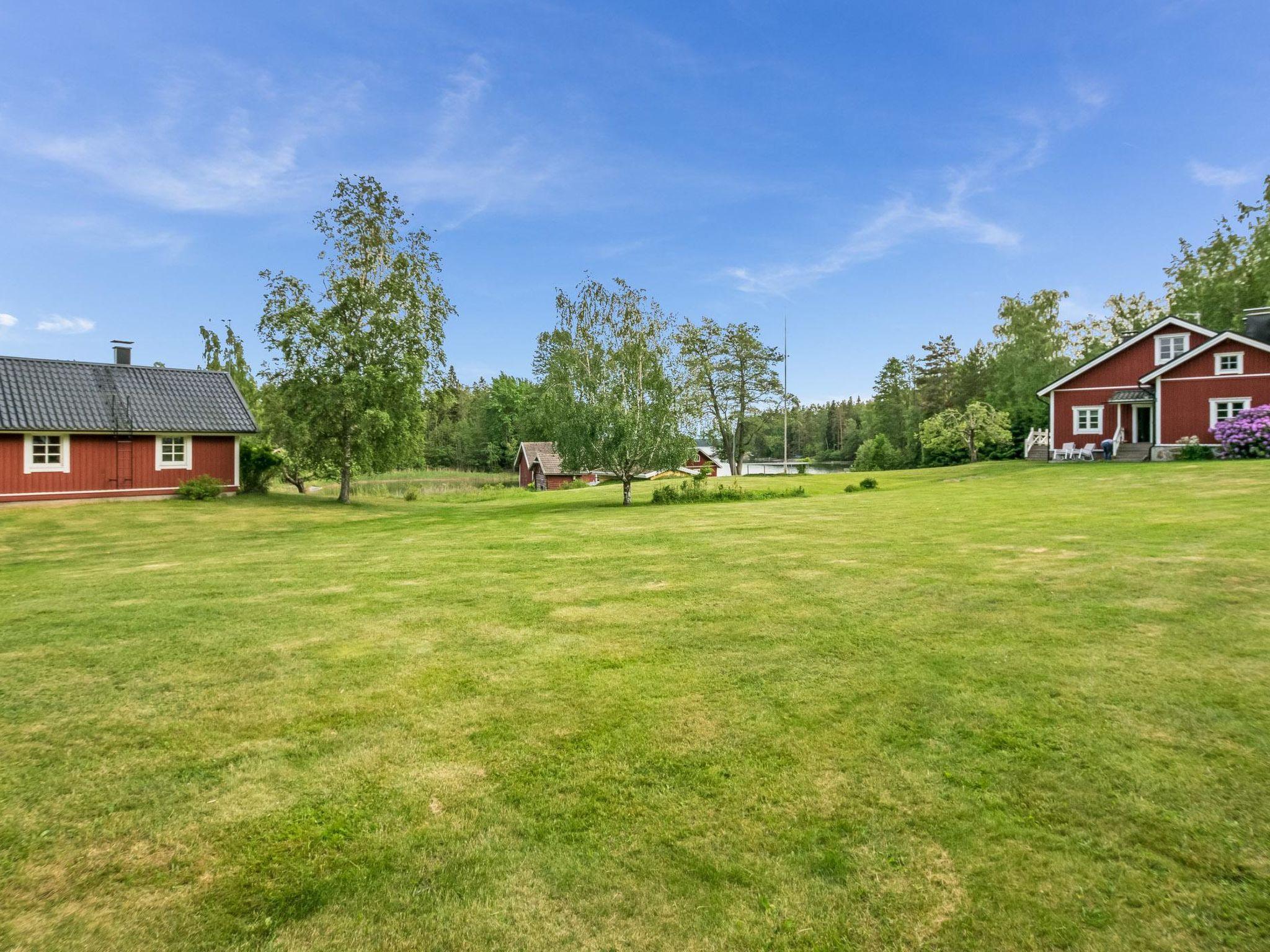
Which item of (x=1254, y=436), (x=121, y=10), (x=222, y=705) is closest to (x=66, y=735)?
(x=222, y=705)

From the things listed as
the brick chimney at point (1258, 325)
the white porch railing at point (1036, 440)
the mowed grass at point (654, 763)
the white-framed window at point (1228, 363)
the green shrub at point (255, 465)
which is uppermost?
the brick chimney at point (1258, 325)

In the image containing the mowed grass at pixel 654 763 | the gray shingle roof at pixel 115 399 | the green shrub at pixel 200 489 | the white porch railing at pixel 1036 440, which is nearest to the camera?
the mowed grass at pixel 654 763

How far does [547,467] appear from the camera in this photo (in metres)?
51.7

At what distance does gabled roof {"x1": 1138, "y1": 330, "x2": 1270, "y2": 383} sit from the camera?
26078mm

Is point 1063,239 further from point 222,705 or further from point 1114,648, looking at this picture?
point 222,705

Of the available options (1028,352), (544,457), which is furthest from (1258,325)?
(544,457)

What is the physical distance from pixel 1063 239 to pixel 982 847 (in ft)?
131

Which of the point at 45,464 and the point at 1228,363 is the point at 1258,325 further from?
the point at 45,464

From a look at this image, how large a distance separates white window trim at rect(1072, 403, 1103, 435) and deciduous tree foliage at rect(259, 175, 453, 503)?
3232 cm

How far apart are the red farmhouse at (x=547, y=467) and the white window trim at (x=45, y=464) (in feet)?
97.2

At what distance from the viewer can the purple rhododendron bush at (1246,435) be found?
23.8m

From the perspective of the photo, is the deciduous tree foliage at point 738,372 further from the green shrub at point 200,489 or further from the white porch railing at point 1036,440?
the green shrub at point 200,489

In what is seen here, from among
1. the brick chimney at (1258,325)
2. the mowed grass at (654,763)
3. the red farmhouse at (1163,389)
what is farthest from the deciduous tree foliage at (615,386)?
the brick chimney at (1258,325)

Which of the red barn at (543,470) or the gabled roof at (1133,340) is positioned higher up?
the gabled roof at (1133,340)
